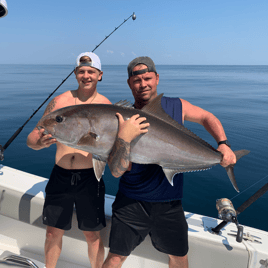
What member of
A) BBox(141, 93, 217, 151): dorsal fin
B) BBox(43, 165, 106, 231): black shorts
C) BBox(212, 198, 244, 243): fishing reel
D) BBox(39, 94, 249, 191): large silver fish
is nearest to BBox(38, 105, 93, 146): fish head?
BBox(39, 94, 249, 191): large silver fish

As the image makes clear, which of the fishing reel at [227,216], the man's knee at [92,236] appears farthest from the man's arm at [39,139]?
the fishing reel at [227,216]

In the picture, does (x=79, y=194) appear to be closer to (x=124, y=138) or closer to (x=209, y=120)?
(x=124, y=138)

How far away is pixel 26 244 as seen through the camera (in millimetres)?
3105

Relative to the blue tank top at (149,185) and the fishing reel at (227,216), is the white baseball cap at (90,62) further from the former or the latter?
the fishing reel at (227,216)

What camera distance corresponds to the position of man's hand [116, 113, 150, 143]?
1708 mm

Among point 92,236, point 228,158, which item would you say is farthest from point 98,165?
point 228,158

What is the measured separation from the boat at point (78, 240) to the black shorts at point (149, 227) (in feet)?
1.01

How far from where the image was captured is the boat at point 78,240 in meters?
2.21

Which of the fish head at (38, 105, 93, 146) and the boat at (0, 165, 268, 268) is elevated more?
the fish head at (38, 105, 93, 146)

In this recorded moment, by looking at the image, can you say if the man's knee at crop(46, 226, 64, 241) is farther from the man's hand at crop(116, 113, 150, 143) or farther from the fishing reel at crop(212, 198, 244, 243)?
the fishing reel at crop(212, 198, 244, 243)

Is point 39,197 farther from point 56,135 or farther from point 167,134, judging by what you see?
point 167,134

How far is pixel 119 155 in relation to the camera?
1.77 metres

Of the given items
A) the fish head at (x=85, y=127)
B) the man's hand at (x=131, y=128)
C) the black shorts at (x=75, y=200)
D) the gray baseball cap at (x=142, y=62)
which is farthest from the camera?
the black shorts at (x=75, y=200)

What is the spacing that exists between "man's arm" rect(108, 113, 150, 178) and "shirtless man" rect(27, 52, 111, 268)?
73 centimetres
